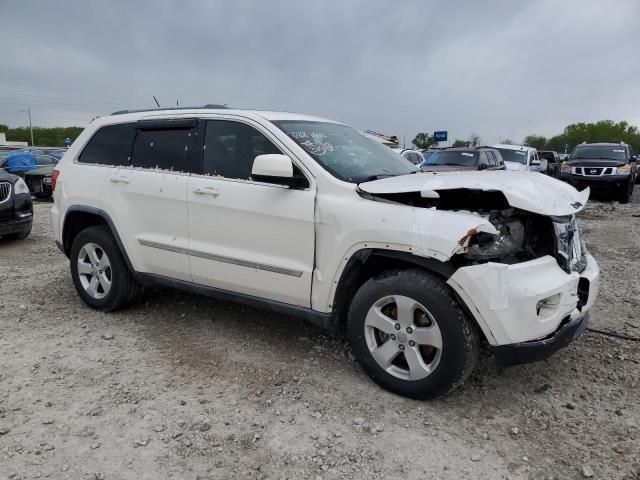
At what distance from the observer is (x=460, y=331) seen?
2.80 m

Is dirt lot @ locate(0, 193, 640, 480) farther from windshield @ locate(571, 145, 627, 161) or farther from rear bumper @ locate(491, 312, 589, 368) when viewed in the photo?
windshield @ locate(571, 145, 627, 161)

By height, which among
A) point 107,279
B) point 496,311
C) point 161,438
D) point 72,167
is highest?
point 72,167

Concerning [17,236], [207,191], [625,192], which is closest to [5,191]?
[17,236]

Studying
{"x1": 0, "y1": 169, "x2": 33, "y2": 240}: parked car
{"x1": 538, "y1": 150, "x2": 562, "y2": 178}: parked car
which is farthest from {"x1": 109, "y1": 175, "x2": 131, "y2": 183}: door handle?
{"x1": 538, "y1": 150, "x2": 562, "y2": 178}: parked car

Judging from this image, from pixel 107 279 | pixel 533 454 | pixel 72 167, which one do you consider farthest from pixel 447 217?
pixel 72 167

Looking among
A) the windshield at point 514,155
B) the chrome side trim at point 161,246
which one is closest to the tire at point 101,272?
the chrome side trim at point 161,246

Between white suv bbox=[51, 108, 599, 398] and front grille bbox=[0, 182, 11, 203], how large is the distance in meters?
3.66

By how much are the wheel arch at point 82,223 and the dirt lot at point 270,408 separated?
0.67 metres

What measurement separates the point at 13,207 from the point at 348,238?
6.29 metres

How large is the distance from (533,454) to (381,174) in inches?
77.7

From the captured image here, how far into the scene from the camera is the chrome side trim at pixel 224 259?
3.38 m

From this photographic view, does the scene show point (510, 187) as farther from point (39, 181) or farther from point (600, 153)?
point (39, 181)

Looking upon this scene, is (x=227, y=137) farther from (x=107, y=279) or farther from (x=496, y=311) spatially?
(x=496, y=311)

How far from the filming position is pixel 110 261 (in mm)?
4383
